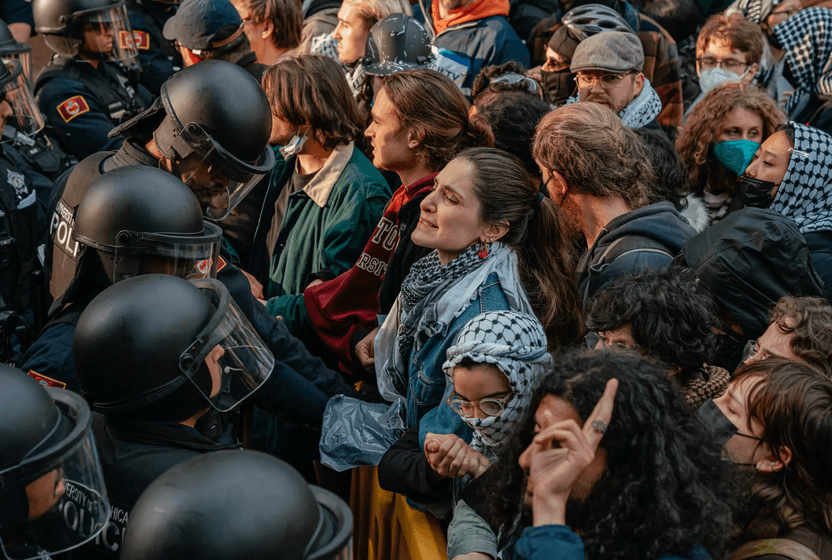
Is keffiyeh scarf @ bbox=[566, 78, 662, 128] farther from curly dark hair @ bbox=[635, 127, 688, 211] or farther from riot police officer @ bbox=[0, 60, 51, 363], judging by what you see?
riot police officer @ bbox=[0, 60, 51, 363]

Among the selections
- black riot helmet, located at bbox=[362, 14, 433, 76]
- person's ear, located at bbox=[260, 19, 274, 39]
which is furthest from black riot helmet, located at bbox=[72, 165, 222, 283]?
person's ear, located at bbox=[260, 19, 274, 39]

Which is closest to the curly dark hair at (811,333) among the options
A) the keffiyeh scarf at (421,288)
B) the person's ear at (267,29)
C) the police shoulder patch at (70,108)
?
the keffiyeh scarf at (421,288)

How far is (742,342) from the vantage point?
312cm

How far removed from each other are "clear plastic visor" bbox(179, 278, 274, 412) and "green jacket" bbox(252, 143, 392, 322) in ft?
4.08

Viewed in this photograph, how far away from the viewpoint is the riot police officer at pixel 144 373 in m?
2.19

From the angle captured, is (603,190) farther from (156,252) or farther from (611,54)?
(156,252)

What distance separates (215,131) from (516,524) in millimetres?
1918

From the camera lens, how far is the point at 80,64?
18.3 ft

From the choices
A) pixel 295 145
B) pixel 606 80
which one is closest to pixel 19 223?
pixel 295 145

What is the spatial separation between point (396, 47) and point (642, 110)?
1423 mm

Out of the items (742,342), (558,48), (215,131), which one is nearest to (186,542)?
(215,131)

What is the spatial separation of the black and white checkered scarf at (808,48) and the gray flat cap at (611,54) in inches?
66.3

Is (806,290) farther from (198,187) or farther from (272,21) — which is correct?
(272,21)

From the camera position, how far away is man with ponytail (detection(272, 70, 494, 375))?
3.73m
